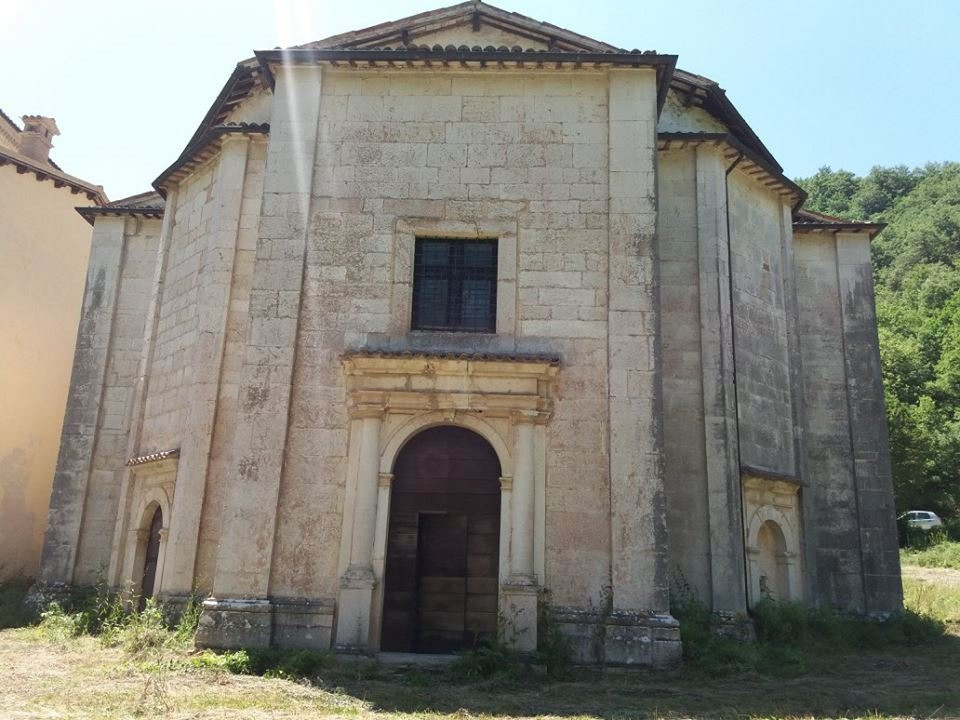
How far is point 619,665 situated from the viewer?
9953mm

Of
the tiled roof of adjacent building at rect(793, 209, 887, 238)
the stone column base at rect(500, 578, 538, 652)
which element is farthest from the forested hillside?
the stone column base at rect(500, 578, 538, 652)

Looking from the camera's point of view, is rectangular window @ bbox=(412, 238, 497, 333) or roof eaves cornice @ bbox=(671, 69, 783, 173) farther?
roof eaves cornice @ bbox=(671, 69, 783, 173)

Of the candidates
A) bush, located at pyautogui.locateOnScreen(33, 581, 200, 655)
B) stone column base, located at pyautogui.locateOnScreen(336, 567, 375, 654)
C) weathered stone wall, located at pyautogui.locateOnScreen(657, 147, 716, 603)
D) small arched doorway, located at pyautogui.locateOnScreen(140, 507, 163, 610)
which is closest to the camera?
stone column base, located at pyautogui.locateOnScreen(336, 567, 375, 654)

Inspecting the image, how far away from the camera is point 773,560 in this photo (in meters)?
13.6

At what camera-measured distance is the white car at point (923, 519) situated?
32906 mm

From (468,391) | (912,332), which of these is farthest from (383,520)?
(912,332)

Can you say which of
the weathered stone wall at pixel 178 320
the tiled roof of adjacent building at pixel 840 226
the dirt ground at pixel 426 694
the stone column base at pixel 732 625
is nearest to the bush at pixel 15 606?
the weathered stone wall at pixel 178 320

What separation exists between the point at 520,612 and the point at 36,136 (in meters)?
20.3

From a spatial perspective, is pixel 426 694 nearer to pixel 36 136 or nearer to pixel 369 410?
pixel 369 410

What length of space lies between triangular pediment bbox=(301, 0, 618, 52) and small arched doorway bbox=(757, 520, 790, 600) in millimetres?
7949

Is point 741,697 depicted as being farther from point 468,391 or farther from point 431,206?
point 431,206

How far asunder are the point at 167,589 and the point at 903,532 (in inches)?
1154

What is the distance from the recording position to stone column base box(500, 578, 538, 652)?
1014 cm

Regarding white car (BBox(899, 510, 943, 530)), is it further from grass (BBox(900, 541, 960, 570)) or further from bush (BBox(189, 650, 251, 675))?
bush (BBox(189, 650, 251, 675))
